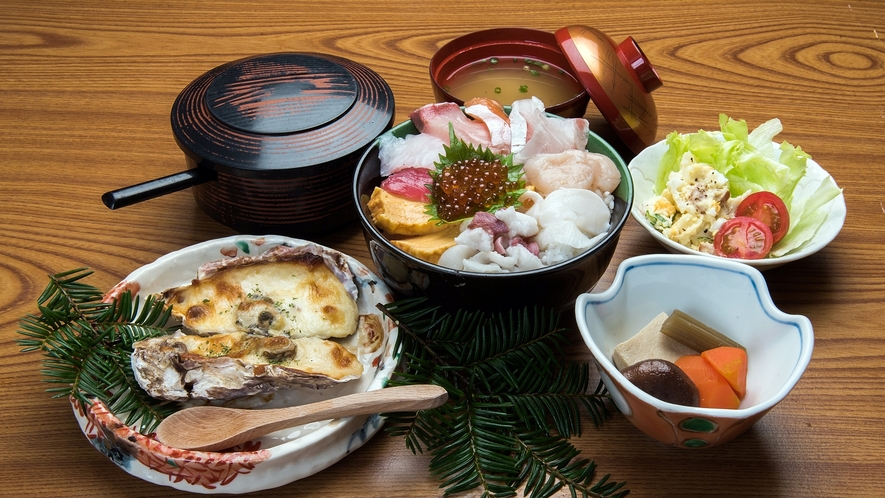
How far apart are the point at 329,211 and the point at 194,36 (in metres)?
1.05

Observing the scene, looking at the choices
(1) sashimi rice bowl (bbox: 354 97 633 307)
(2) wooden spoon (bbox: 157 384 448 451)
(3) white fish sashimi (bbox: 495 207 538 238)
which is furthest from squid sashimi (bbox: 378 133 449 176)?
(2) wooden spoon (bbox: 157 384 448 451)

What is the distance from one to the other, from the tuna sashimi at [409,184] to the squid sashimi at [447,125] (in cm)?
13

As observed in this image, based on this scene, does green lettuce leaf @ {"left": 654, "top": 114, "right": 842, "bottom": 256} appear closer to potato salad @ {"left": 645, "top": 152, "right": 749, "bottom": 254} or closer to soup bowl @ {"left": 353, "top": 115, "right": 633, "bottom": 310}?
potato salad @ {"left": 645, "top": 152, "right": 749, "bottom": 254}

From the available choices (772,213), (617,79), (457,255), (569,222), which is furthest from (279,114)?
(772,213)

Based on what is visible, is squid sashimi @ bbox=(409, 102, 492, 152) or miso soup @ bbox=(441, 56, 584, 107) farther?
miso soup @ bbox=(441, 56, 584, 107)

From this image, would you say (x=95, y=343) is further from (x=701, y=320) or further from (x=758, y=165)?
(x=758, y=165)

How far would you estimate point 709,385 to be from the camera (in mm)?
1071

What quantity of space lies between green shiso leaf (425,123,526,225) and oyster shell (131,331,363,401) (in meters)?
0.34

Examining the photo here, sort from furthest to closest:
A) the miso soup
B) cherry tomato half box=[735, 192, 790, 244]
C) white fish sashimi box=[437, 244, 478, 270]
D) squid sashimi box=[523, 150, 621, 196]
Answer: the miso soup → cherry tomato half box=[735, 192, 790, 244] → squid sashimi box=[523, 150, 621, 196] → white fish sashimi box=[437, 244, 478, 270]

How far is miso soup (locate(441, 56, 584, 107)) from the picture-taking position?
1736 millimetres

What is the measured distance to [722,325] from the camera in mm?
1186

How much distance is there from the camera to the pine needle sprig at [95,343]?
1080 millimetres

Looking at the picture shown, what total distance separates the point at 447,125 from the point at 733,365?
701mm

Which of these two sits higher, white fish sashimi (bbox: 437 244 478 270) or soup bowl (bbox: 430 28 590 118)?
soup bowl (bbox: 430 28 590 118)
